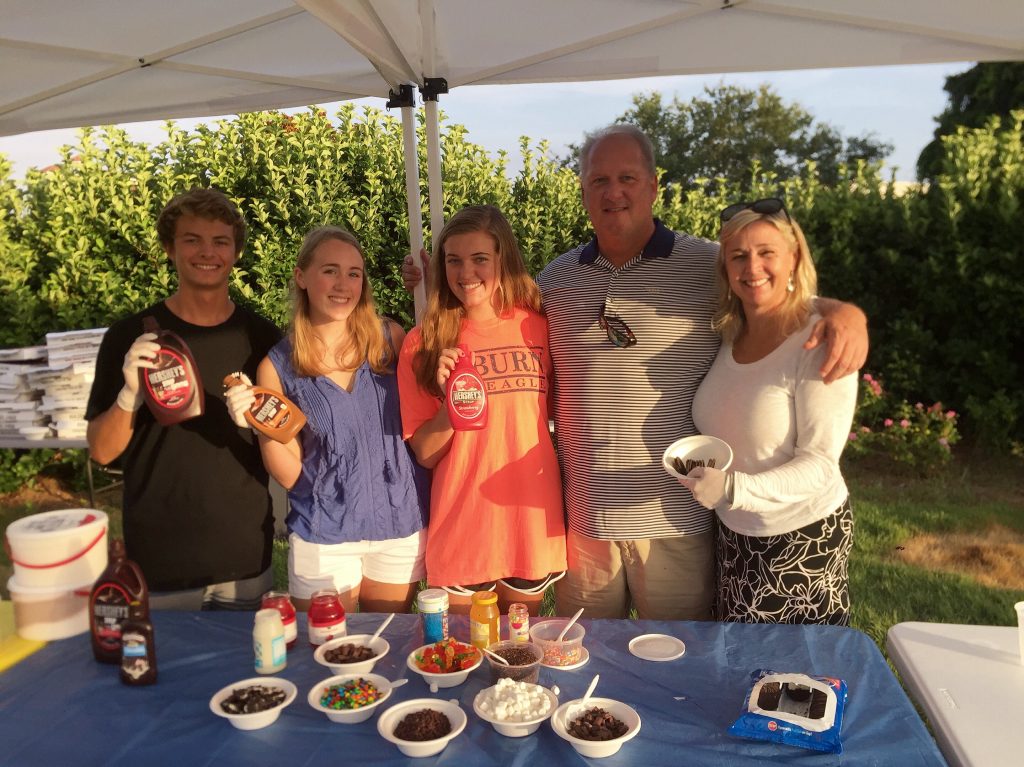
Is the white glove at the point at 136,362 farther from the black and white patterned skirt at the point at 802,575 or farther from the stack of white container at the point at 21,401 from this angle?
the stack of white container at the point at 21,401

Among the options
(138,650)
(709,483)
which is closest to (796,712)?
(709,483)

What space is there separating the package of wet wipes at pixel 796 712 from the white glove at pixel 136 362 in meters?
1.91

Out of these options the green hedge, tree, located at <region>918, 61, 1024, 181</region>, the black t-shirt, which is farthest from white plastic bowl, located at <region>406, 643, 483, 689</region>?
tree, located at <region>918, 61, 1024, 181</region>

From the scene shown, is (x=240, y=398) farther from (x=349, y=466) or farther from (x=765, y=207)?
(x=765, y=207)

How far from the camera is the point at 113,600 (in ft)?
6.33

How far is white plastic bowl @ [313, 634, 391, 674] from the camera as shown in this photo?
1.89 meters

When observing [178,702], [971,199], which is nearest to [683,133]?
[971,199]

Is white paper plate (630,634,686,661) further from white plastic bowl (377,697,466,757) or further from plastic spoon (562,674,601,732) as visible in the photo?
white plastic bowl (377,697,466,757)

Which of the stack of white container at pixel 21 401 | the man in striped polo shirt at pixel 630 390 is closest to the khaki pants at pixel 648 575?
the man in striped polo shirt at pixel 630 390

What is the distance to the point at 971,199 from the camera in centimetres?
599

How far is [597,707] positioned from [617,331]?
1.23 m

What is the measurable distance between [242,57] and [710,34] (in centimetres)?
200

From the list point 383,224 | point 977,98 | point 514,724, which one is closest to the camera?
point 514,724

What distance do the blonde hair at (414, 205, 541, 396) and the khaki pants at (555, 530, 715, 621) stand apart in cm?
80
